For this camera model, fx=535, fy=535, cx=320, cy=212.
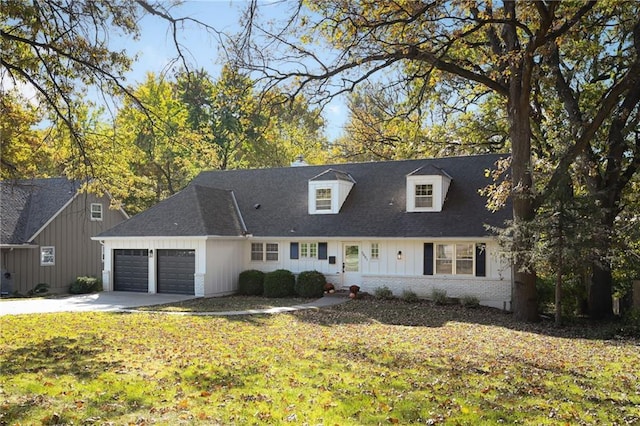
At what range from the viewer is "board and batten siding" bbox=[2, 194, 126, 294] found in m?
25.1

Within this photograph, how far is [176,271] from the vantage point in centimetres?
2272

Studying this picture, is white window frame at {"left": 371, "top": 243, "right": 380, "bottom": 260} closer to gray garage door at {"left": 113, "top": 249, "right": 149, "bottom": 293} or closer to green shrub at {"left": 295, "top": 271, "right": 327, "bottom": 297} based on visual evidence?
green shrub at {"left": 295, "top": 271, "right": 327, "bottom": 297}

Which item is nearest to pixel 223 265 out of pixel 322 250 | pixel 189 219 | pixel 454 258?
pixel 189 219

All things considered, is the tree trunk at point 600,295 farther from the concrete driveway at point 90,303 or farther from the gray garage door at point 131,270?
the gray garage door at point 131,270

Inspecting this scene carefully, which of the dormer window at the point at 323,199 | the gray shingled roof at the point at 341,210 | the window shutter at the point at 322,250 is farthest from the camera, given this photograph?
the dormer window at the point at 323,199

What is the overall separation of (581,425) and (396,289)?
15.3 m

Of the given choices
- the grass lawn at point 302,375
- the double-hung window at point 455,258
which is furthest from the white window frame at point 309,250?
the grass lawn at point 302,375

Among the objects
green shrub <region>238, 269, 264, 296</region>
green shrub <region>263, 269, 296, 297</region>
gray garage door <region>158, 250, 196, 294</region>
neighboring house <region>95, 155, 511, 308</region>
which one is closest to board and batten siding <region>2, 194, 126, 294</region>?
neighboring house <region>95, 155, 511, 308</region>

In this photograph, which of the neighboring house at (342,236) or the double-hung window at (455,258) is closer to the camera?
the double-hung window at (455,258)

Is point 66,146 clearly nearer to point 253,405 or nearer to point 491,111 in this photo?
point 253,405

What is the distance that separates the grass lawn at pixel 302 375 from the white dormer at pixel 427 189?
8309mm

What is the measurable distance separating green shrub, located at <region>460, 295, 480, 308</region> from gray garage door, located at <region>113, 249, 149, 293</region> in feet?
43.7

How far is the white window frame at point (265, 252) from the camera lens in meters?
24.1

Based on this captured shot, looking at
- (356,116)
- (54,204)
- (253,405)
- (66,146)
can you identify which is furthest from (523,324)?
(54,204)
